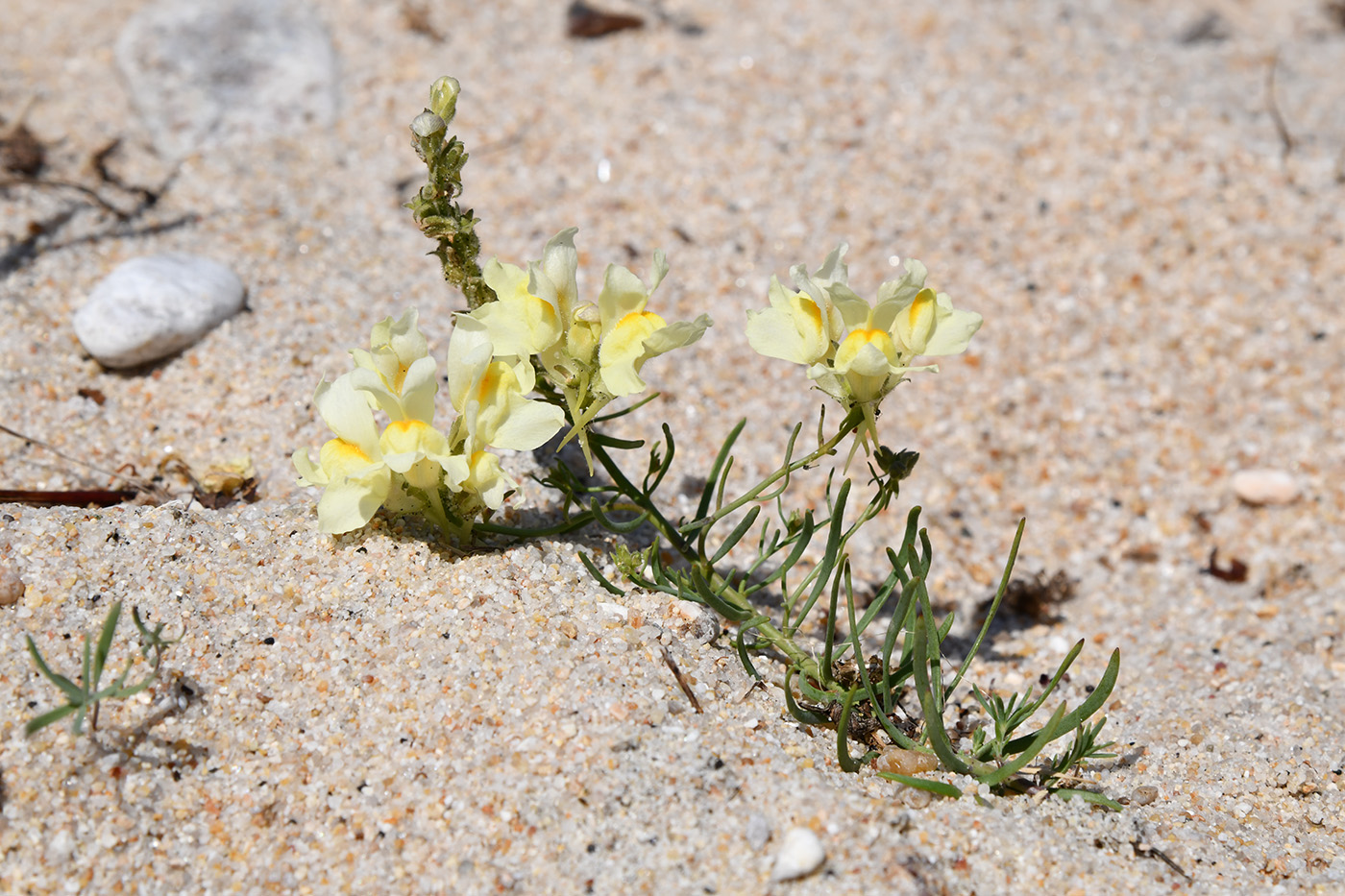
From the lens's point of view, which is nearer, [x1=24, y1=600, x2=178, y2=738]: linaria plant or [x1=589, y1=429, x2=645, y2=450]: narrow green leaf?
[x1=24, y1=600, x2=178, y2=738]: linaria plant

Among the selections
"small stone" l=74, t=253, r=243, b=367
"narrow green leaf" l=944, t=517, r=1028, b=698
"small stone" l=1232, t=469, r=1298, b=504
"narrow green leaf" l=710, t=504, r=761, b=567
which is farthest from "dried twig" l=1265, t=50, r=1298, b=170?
"small stone" l=74, t=253, r=243, b=367

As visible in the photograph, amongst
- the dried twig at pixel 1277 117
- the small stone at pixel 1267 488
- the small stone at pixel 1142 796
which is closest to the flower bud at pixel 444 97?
the small stone at pixel 1142 796

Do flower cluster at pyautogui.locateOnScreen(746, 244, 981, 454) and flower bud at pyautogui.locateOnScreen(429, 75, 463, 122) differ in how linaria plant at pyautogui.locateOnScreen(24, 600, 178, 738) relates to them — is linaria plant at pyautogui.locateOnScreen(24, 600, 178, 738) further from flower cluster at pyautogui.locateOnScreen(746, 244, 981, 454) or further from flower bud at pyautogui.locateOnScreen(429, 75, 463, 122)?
flower cluster at pyautogui.locateOnScreen(746, 244, 981, 454)

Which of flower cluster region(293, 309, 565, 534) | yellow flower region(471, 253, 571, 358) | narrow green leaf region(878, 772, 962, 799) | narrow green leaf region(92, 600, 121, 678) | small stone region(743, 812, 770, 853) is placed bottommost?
small stone region(743, 812, 770, 853)

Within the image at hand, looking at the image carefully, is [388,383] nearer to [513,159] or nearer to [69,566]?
[69,566]

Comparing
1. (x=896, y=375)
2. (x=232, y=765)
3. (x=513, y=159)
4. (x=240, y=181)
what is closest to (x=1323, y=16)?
(x=513, y=159)

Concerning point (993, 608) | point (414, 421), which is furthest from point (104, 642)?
point (993, 608)

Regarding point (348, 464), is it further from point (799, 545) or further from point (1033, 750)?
point (1033, 750)
